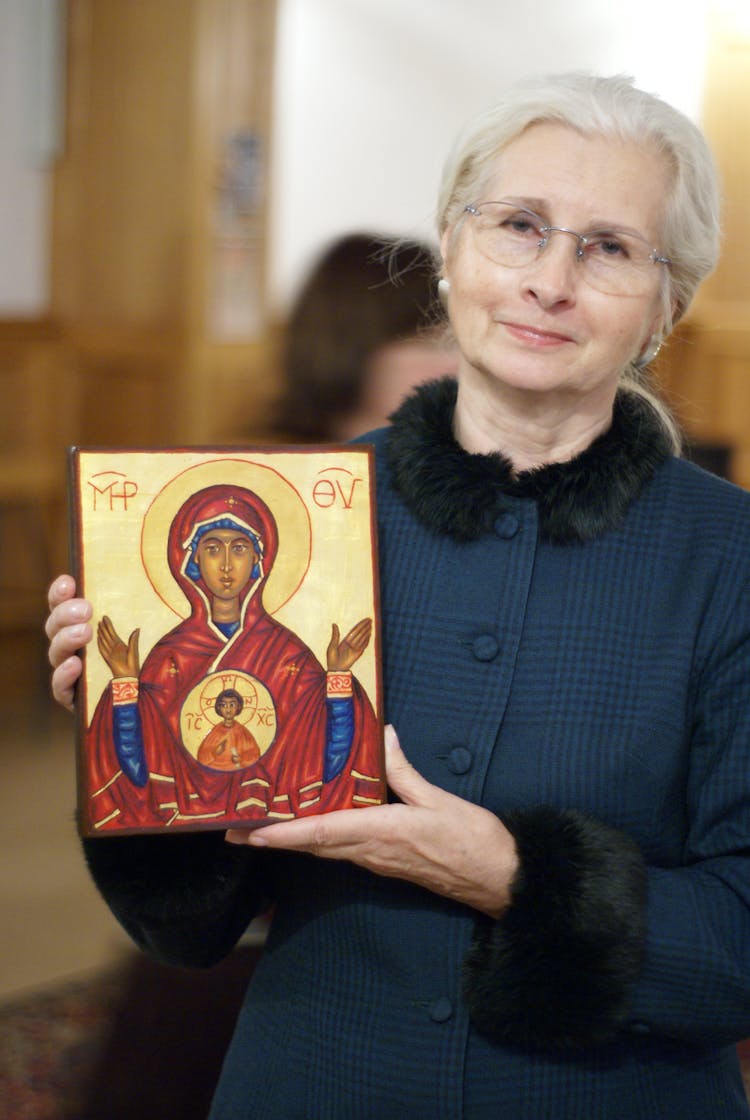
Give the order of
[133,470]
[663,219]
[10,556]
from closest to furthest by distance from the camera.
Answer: [133,470] < [663,219] < [10,556]

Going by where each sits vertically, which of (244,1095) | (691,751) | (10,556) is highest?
(691,751)

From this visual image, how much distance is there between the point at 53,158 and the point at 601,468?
5945 mm

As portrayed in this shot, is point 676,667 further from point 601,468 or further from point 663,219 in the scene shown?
point 663,219

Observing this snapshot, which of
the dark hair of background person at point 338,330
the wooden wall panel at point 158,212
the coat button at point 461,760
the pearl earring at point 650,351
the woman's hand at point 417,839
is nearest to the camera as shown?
the woman's hand at point 417,839

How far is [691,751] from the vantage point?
1419 millimetres

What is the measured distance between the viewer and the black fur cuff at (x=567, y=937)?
1.35m

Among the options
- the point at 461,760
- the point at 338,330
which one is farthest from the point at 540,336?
the point at 338,330

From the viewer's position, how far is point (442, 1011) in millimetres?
1398

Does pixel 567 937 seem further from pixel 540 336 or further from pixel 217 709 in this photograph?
pixel 540 336

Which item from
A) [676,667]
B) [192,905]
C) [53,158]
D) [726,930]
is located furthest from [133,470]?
[53,158]

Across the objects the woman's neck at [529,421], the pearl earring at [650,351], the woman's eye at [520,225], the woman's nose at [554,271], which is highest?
the woman's eye at [520,225]

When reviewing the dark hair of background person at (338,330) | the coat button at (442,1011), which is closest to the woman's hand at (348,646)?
the coat button at (442,1011)

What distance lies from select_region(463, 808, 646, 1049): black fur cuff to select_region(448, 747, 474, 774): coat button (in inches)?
2.9

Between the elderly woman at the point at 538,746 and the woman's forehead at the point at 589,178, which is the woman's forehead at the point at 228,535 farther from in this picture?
the woman's forehead at the point at 589,178
